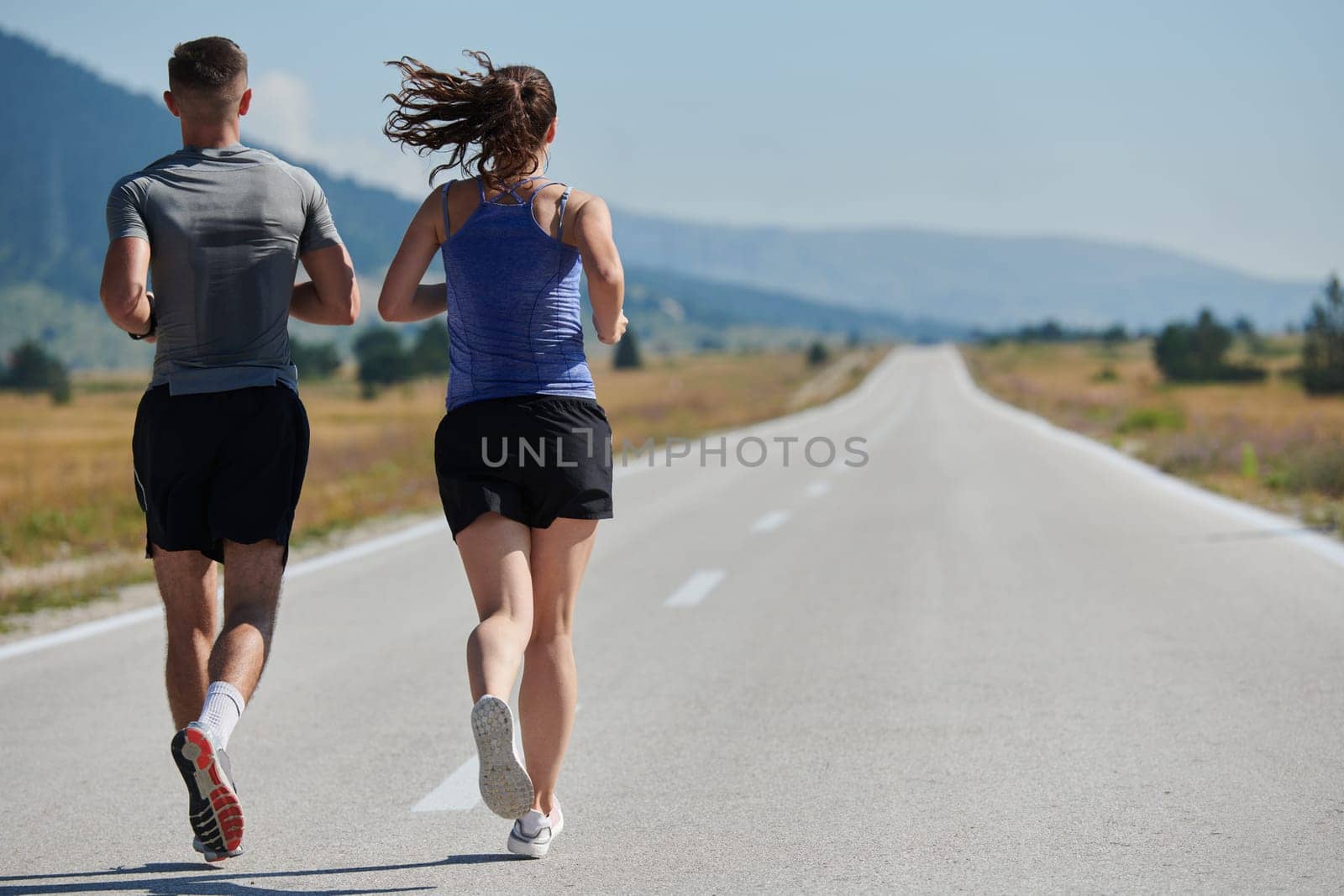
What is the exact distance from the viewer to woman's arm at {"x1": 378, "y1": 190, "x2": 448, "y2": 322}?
154 inches

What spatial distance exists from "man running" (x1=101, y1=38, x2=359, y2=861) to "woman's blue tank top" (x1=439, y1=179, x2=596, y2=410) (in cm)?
47

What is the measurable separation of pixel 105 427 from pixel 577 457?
153 feet

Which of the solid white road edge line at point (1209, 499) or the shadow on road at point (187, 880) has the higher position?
the shadow on road at point (187, 880)

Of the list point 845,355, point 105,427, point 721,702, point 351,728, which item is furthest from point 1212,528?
point 845,355

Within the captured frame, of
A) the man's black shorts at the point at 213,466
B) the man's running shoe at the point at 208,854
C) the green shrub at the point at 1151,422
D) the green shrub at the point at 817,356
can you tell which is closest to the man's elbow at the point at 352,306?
the man's black shorts at the point at 213,466

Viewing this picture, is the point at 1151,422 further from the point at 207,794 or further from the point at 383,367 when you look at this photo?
the point at 383,367

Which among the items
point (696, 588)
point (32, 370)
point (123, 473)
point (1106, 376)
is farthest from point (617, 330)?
point (1106, 376)

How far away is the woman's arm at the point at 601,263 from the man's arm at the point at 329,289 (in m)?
0.73

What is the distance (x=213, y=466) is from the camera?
161 inches

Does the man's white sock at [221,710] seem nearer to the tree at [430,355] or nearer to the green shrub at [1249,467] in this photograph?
the green shrub at [1249,467]

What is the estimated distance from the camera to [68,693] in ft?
21.8

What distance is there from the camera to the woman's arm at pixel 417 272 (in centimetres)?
392

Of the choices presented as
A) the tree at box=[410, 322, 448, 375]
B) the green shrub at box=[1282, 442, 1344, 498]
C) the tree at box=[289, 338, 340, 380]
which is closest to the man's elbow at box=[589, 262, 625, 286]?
the green shrub at box=[1282, 442, 1344, 498]

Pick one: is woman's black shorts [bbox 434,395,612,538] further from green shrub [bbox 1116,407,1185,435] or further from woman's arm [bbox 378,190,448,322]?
green shrub [bbox 1116,407,1185,435]
